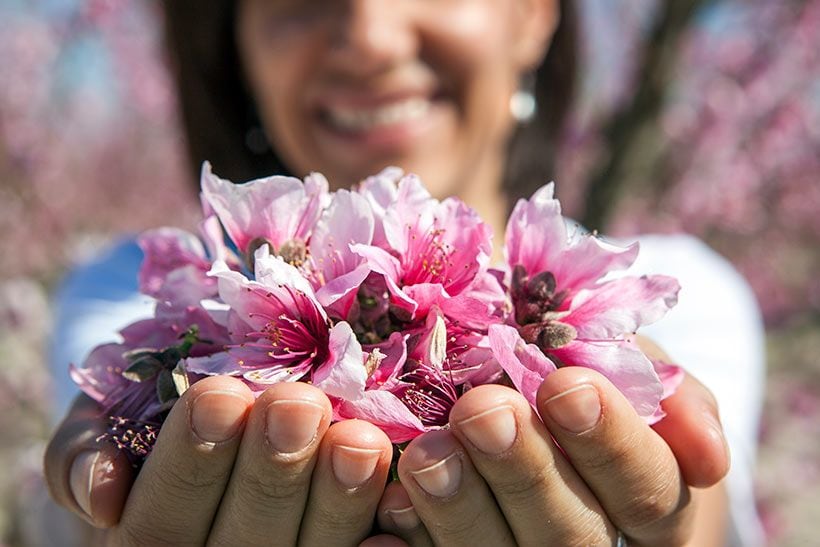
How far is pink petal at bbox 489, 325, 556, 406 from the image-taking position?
0.65m

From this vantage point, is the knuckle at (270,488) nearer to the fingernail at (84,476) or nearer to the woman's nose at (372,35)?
the fingernail at (84,476)

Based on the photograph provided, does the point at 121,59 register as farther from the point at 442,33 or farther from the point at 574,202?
the point at 442,33


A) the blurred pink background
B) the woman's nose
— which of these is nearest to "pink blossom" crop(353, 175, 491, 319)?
the woman's nose

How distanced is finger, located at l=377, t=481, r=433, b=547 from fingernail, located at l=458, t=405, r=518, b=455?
0.11 metres

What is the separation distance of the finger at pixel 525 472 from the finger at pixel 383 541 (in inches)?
4.0

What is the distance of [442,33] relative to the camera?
5.53ft

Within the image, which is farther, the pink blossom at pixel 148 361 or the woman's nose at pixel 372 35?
the woman's nose at pixel 372 35

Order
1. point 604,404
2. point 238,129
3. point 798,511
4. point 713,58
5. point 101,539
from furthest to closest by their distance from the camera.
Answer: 1. point 798,511
2. point 713,58
3. point 238,129
4. point 101,539
5. point 604,404

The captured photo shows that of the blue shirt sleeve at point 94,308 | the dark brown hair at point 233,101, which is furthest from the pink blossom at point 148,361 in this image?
the dark brown hair at point 233,101

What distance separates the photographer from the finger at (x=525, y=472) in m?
0.64

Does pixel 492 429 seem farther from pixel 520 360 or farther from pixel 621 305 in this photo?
pixel 621 305

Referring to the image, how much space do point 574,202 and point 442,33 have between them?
2.56 m

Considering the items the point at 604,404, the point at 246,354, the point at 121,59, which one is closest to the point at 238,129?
the point at 246,354

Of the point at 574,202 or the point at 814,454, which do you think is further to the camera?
the point at 814,454
